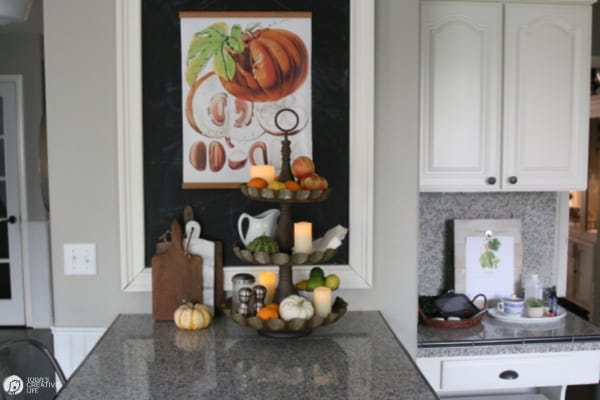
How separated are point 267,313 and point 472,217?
142 centimetres

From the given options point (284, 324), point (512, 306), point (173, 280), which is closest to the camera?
point (284, 324)

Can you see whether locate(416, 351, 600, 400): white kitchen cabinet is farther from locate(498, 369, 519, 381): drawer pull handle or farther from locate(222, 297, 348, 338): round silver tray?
locate(222, 297, 348, 338): round silver tray

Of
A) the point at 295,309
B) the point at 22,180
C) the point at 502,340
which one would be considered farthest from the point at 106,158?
the point at 22,180

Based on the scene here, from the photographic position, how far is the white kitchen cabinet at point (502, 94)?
7.75 feet

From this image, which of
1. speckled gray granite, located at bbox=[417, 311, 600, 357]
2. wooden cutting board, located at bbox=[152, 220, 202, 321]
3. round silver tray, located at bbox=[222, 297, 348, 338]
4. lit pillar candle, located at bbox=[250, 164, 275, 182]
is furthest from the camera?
speckled gray granite, located at bbox=[417, 311, 600, 357]

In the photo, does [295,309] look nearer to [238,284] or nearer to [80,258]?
[238,284]

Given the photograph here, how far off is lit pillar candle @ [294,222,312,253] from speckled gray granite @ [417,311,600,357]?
793 millimetres

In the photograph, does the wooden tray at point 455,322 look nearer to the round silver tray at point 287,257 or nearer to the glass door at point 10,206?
the round silver tray at point 287,257

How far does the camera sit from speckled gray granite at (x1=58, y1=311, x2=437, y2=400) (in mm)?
1388

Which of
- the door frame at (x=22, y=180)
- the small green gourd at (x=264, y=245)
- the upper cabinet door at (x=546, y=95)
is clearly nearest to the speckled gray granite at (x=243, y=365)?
the small green gourd at (x=264, y=245)

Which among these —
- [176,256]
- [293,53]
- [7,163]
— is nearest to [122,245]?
[176,256]

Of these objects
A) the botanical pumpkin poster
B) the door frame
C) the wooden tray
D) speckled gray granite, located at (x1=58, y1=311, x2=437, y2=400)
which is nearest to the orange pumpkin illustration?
the botanical pumpkin poster

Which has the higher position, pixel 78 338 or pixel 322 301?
pixel 322 301

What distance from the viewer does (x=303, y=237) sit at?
173 centimetres
